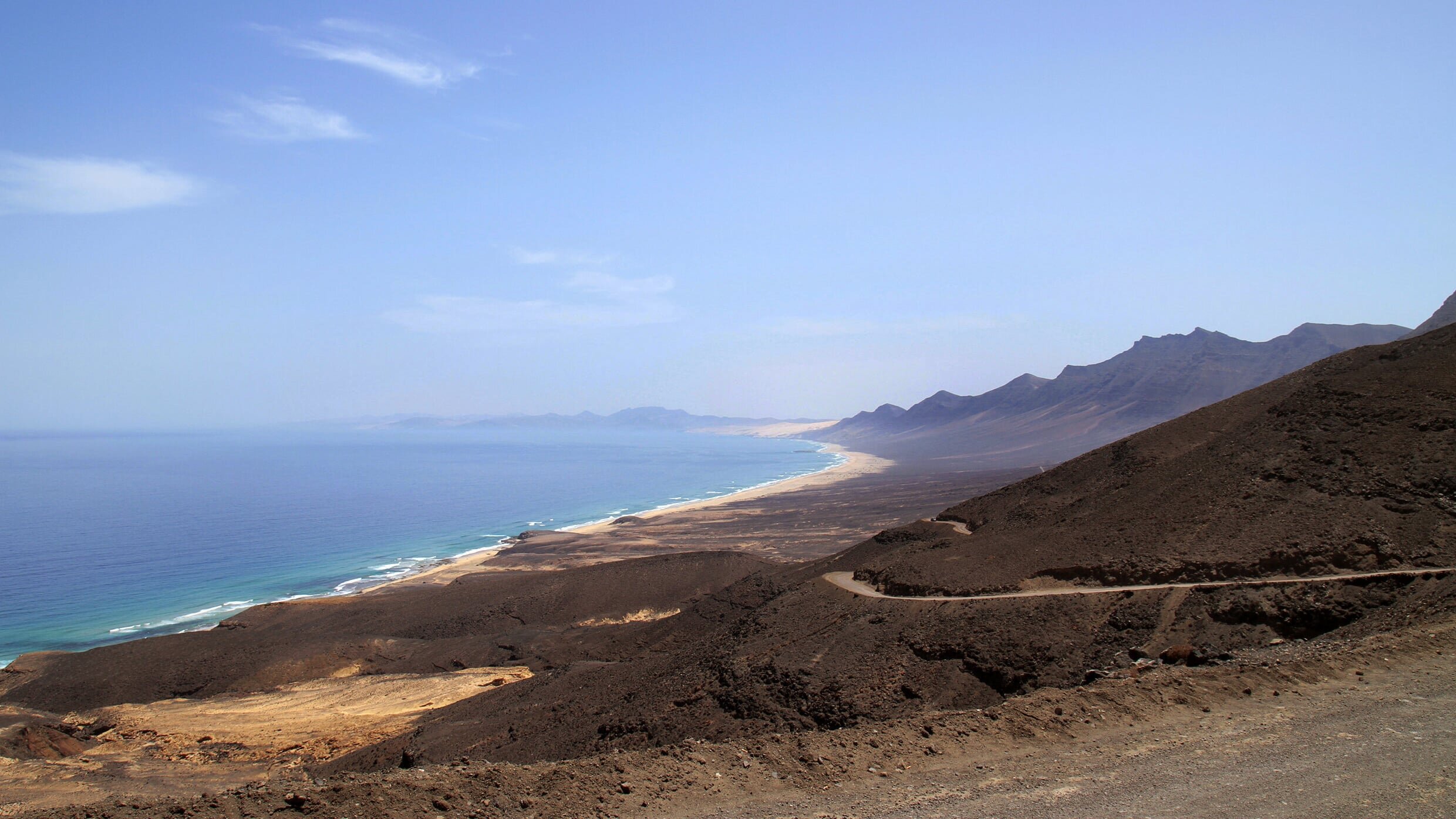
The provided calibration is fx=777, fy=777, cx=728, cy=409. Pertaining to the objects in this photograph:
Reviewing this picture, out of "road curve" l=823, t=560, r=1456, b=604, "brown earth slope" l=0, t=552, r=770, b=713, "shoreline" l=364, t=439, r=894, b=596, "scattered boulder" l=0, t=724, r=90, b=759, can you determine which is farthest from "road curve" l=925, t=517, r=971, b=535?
"shoreline" l=364, t=439, r=894, b=596

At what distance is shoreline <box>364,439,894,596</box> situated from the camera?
45.4 metres

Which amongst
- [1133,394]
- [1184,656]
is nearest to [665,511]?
[1184,656]

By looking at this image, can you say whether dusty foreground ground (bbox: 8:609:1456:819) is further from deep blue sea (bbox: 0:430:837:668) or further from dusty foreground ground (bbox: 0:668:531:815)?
deep blue sea (bbox: 0:430:837:668)

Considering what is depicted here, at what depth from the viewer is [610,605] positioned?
30.4 meters

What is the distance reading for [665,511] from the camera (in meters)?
75.8

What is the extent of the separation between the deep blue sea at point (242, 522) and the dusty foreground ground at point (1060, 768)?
32720 millimetres

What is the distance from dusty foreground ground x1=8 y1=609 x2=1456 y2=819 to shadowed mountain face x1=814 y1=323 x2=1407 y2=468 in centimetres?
10117

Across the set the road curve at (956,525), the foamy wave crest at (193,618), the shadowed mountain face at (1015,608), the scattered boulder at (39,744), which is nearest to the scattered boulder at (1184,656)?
the shadowed mountain face at (1015,608)

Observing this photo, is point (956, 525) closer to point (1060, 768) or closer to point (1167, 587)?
point (1167, 587)

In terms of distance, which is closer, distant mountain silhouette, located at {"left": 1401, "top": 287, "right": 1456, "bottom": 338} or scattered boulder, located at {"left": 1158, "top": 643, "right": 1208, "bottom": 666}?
scattered boulder, located at {"left": 1158, "top": 643, "right": 1208, "bottom": 666}

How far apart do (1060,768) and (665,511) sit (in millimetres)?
68061

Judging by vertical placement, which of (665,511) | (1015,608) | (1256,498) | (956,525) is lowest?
(665,511)

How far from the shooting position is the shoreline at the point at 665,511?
4538 cm

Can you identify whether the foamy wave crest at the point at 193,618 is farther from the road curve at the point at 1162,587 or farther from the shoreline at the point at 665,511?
the road curve at the point at 1162,587
